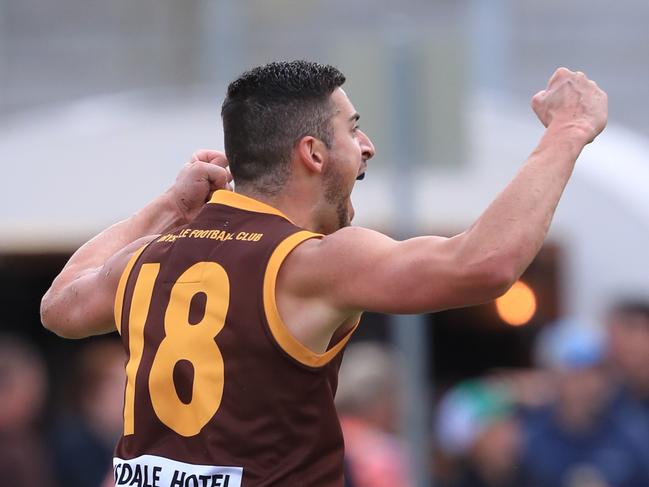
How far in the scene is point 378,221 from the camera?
11.2 metres

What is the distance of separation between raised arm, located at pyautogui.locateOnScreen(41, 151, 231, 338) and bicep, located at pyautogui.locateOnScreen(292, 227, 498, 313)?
2.56 ft

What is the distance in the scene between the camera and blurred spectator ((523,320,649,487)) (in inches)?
344

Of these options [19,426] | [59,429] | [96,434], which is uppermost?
[19,426]

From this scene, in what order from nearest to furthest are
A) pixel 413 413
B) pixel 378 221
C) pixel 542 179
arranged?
pixel 542 179 → pixel 413 413 → pixel 378 221

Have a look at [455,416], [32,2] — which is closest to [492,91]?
[455,416]

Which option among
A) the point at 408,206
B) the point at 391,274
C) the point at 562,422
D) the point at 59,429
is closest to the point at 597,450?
the point at 562,422

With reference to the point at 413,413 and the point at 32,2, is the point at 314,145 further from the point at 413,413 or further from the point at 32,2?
the point at 32,2

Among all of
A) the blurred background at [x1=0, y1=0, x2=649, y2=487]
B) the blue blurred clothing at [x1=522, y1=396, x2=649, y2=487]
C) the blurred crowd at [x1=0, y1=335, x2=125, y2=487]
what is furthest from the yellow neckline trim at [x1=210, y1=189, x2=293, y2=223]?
the blue blurred clothing at [x1=522, y1=396, x2=649, y2=487]

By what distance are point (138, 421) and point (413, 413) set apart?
4.04 meters

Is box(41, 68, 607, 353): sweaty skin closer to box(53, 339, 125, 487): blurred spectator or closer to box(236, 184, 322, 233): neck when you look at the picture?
box(236, 184, 322, 233): neck

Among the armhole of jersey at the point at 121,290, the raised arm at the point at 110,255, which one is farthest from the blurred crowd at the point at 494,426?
the armhole of jersey at the point at 121,290

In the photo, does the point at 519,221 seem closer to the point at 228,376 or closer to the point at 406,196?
the point at 228,376

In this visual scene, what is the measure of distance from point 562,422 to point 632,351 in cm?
61

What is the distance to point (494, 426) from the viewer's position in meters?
9.38
